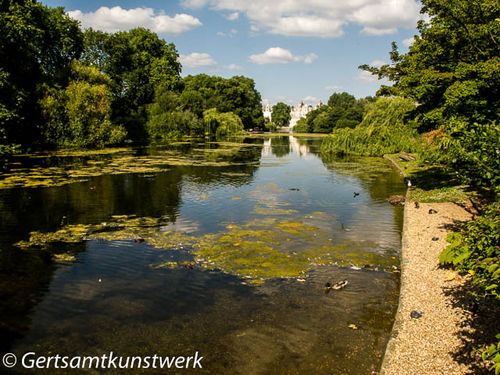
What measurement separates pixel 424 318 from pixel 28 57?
54.0 m

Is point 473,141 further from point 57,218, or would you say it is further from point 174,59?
point 174,59

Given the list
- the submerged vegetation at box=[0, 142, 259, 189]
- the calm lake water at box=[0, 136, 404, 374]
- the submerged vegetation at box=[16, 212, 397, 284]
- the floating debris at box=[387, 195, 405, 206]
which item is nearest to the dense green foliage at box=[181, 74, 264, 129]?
the submerged vegetation at box=[0, 142, 259, 189]

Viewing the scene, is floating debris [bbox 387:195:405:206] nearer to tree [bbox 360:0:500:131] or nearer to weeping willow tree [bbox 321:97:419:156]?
tree [bbox 360:0:500:131]

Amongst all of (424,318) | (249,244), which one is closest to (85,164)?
(249,244)

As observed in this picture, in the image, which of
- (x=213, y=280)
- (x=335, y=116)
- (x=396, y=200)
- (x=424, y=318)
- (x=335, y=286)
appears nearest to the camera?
(x=424, y=318)

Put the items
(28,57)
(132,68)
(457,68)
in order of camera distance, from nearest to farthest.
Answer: (457,68)
(28,57)
(132,68)

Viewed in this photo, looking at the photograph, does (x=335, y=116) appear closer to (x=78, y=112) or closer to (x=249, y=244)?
(x=78, y=112)

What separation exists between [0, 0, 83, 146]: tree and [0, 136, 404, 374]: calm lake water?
35.7 feet

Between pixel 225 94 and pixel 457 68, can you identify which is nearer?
→ pixel 457 68

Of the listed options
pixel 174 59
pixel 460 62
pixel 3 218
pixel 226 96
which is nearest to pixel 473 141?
pixel 460 62

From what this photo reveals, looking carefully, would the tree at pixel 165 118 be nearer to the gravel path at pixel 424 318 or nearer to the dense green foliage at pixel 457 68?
the dense green foliage at pixel 457 68

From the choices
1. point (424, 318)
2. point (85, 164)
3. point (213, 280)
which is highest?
point (85, 164)

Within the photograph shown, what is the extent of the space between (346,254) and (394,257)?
7.06 feet

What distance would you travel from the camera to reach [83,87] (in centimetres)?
5700
